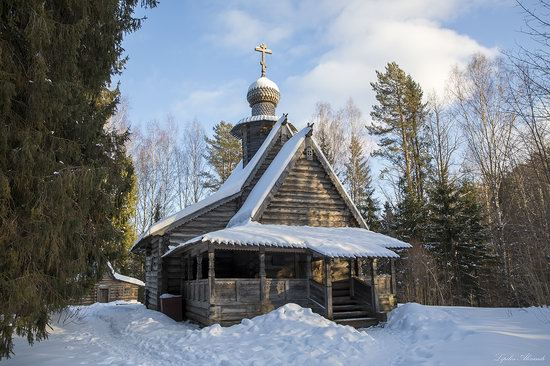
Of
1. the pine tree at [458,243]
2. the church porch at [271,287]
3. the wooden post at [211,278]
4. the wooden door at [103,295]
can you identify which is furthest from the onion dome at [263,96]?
the wooden door at [103,295]

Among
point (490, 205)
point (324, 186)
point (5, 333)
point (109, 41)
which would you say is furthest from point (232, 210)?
point (490, 205)

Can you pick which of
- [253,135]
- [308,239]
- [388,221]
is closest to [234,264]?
[308,239]

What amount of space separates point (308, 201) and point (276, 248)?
4094 millimetres

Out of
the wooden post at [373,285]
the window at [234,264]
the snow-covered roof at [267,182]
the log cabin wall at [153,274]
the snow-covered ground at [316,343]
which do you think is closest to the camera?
the snow-covered ground at [316,343]

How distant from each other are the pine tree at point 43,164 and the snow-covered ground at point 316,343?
235cm

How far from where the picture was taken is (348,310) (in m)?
15.2

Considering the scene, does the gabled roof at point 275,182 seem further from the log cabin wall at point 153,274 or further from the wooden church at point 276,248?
the log cabin wall at point 153,274

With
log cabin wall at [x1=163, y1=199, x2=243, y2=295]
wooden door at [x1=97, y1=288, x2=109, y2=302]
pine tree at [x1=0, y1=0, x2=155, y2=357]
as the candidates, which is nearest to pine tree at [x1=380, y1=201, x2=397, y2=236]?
log cabin wall at [x1=163, y1=199, x2=243, y2=295]

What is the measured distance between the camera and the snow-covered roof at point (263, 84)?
2402 cm

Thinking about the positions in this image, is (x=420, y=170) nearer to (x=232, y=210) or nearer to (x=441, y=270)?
(x=441, y=270)

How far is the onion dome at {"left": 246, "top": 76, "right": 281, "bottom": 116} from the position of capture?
23953mm

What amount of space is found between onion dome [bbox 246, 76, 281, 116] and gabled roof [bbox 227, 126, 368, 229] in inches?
221

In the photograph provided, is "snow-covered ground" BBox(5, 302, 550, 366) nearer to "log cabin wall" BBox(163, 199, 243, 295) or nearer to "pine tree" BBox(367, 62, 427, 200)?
"log cabin wall" BBox(163, 199, 243, 295)

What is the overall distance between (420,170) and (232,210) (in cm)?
1825
